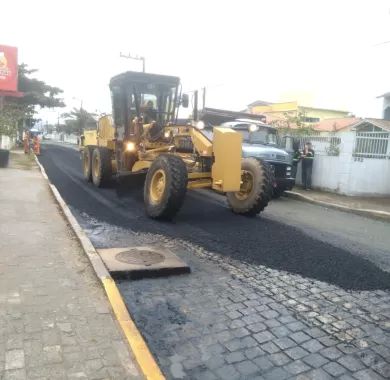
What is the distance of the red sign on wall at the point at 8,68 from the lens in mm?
29812

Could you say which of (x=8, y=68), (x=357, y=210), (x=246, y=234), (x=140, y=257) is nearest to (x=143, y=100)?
(x=246, y=234)

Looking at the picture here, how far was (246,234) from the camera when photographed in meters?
7.72

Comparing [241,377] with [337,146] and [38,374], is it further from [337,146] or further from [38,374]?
[337,146]

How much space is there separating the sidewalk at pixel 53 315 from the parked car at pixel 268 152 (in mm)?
6668

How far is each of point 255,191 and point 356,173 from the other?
249 inches

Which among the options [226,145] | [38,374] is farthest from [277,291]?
[226,145]

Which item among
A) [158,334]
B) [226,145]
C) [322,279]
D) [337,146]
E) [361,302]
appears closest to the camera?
[158,334]

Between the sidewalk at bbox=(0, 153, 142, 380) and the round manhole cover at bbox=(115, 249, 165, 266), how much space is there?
0.52m

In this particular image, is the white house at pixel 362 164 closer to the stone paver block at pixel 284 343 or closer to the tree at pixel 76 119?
the stone paver block at pixel 284 343

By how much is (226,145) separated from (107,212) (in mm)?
3047

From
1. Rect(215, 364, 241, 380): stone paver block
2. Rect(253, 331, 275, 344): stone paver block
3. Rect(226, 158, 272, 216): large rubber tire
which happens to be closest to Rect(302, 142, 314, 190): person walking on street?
Rect(226, 158, 272, 216): large rubber tire

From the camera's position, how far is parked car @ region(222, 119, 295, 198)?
12.1 meters

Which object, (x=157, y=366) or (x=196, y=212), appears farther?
(x=196, y=212)

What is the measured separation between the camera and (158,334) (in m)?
3.99
